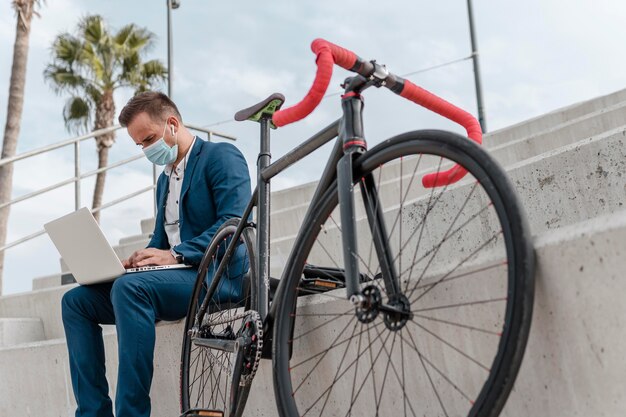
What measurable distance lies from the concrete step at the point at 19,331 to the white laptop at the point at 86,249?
112 inches

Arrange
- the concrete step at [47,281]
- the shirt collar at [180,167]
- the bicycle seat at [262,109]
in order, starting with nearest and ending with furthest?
the bicycle seat at [262,109], the shirt collar at [180,167], the concrete step at [47,281]

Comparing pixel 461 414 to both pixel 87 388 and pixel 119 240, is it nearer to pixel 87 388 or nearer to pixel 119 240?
pixel 87 388

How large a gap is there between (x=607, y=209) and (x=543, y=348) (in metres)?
1.59

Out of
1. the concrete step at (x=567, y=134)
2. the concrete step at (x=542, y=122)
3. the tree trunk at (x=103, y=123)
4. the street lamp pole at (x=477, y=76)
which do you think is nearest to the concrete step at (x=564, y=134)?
the concrete step at (x=567, y=134)

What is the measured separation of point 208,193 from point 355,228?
53.8 inches

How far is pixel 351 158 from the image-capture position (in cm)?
218

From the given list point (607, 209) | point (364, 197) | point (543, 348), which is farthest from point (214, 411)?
point (607, 209)

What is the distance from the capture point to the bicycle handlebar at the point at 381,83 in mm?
2111

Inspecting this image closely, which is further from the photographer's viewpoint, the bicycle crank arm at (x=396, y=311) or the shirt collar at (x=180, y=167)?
the shirt collar at (x=180, y=167)

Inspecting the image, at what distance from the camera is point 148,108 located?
3.45m

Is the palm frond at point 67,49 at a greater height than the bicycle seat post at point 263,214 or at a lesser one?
greater

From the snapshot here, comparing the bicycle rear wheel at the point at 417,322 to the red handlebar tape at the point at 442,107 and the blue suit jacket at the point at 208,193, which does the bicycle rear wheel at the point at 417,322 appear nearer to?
the red handlebar tape at the point at 442,107

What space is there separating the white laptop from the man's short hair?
1.68 feet

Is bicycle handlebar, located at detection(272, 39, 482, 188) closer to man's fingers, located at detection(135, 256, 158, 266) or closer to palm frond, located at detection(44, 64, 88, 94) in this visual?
man's fingers, located at detection(135, 256, 158, 266)
